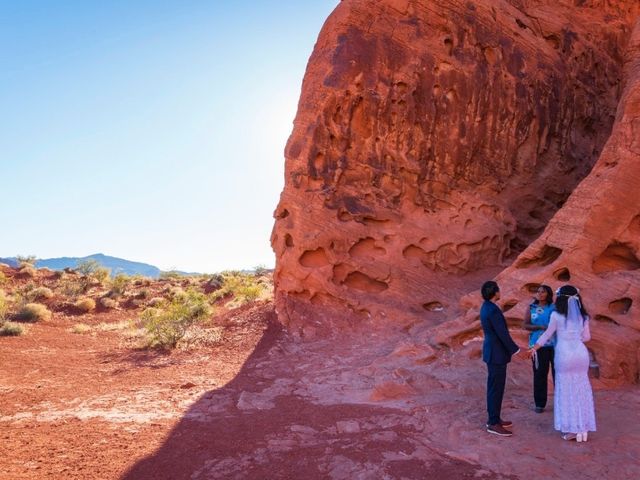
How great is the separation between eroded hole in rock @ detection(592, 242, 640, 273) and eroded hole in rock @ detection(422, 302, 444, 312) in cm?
347

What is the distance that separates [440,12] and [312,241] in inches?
255

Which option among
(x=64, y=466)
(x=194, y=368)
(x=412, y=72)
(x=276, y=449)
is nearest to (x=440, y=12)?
(x=412, y=72)

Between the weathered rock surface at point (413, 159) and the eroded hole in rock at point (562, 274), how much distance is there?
2.83 m

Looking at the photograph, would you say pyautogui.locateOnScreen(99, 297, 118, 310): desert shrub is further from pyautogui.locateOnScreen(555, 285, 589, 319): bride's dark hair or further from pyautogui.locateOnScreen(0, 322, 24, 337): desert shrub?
pyautogui.locateOnScreen(555, 285, 589, 319): bride's dark hair

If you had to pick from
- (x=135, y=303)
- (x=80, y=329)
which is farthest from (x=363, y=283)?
(x=135, y=303)

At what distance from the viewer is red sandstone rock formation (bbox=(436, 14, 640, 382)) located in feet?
25.3

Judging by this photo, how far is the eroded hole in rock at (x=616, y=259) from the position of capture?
27.9 feet

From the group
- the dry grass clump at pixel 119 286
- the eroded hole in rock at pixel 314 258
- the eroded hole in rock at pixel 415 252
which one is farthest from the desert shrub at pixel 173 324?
the dry grass clump at pixel 119 286

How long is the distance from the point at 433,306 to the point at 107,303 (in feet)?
51.2

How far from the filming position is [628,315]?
7566 millimetres

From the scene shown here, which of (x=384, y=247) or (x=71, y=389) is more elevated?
(x=384, y=247)

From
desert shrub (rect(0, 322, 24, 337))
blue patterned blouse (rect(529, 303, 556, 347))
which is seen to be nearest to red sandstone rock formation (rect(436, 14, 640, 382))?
blue patterned blouse (rect(529, 303, 556, 347))

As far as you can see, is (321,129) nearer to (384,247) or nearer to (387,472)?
(384,247)

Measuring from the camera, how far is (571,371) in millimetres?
5309
